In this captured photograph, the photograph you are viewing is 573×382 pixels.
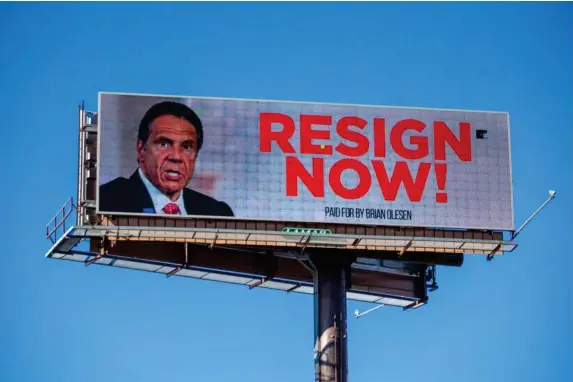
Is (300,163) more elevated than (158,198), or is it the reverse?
(300,163)

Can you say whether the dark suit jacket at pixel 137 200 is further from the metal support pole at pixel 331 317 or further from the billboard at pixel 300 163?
the metal support pole at pixel 331 317

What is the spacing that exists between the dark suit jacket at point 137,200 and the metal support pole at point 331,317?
24.9ft

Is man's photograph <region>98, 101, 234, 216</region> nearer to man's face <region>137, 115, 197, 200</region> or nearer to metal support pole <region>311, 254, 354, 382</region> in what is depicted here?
man's face <region>137, 115, 197, 200</region>

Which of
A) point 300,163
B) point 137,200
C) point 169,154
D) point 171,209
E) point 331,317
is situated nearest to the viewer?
point 137,200

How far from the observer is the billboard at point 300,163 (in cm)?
10019

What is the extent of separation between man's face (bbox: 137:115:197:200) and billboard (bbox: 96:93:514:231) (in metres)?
0.06

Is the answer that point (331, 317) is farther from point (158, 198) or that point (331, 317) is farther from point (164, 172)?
point (164, 172)

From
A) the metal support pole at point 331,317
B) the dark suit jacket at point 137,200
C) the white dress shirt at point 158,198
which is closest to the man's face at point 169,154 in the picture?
the white dress shirt at point 158,198

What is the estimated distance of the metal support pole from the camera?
10200cm

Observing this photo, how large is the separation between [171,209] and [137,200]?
6.33 ft

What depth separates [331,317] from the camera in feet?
338

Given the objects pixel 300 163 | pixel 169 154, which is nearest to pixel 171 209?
pixel 169 154

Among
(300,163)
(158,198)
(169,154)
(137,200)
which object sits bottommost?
(137,200)

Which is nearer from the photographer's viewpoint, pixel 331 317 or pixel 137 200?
pixel 137 200
